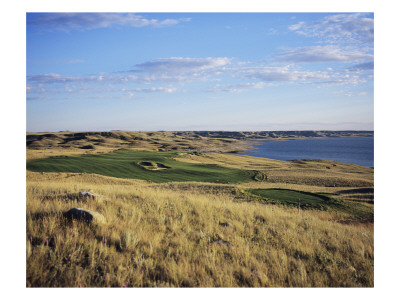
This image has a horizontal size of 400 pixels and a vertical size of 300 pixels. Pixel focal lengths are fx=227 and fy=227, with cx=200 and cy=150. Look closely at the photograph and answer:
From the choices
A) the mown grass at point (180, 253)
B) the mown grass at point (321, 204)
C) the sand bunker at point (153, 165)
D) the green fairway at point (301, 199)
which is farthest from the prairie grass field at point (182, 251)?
the sand bunker at point (153, 165)

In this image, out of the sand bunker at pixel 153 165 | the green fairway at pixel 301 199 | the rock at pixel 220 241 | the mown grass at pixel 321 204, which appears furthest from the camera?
the sand bunker at pixel 153 165

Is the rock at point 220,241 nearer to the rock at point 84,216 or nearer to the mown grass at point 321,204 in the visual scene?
the rock at point 84,216

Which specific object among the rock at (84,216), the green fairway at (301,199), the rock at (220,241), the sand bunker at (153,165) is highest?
the rock at (84,216)

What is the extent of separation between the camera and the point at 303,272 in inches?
159

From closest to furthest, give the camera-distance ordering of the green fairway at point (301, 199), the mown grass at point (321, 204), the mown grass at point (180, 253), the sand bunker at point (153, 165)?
the mown grass at point (180, 253)
the mown grass at point (321, 204)
the green fairway at point (301, 199)
the sand bunker at point (153, 165)

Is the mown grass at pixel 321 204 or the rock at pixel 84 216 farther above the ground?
the rock at pixel 84 216

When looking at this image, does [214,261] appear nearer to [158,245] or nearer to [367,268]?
[158,245]

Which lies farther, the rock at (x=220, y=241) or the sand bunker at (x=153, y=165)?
the sand bunker at (x=153, y=165)

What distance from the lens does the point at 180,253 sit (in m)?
4.45

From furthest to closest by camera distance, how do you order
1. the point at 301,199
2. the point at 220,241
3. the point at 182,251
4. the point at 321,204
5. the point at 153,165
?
the point at 153,165 < the point at 301,199 < the point at 321,204 < the point at 220,241 < the point at 182,251

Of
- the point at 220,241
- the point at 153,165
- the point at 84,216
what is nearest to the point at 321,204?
the point at 220,241

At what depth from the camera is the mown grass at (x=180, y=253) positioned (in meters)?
3.75

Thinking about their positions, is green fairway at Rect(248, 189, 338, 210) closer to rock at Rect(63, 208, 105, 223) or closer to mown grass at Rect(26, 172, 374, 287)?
mown grass at Rect(26, 172, 374, 287)

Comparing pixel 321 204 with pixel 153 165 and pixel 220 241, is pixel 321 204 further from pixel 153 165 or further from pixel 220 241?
pixel 153 165
